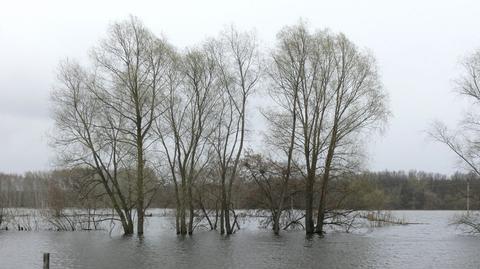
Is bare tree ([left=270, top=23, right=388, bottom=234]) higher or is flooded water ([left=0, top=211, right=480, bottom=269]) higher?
bare tree ([left=270, top=23, right=388, bottom=234])

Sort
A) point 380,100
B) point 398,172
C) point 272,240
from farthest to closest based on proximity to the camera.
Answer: point 398,172
point 380,100
point 272,240

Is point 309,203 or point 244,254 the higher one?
point 309,203

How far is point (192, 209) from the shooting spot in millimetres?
45000

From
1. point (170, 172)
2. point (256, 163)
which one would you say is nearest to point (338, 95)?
point (256, 163)

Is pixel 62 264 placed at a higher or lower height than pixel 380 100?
lower

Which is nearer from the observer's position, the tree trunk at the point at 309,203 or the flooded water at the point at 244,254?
the flooded water at the point at 244,254

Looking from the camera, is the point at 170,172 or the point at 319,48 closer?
the point at 319,48

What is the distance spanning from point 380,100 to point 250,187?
15.6m

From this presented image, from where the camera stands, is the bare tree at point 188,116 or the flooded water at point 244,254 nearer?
the flooded water at point 244,254

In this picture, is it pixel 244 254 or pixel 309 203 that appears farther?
pixel 309 203

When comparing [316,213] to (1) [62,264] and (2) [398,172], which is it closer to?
(1) [62,264]

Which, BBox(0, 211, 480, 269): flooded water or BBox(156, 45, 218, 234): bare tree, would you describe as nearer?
BBox(0, 211, 480, 269): flooded water

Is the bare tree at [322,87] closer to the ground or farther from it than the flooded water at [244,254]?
farther from it

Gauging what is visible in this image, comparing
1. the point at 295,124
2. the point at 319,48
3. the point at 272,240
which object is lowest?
the point at 272,240
